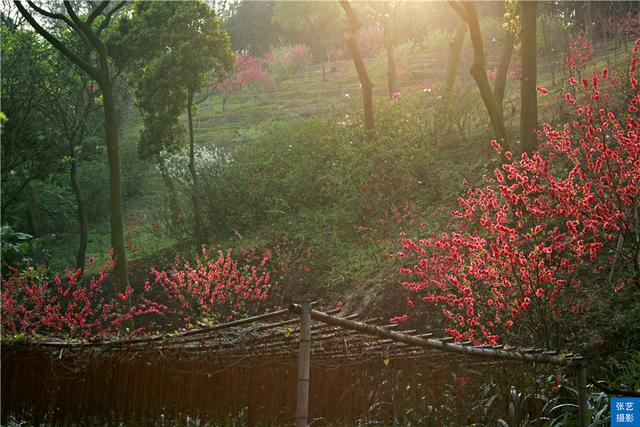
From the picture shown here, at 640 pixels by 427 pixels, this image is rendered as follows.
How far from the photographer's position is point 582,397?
6.09 metres

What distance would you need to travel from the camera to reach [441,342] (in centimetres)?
548

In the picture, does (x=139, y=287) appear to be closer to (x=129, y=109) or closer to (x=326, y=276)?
(x=326, y=276)

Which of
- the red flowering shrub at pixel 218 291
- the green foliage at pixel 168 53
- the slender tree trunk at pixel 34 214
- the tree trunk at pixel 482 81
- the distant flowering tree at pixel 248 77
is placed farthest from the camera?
the distant flowering tree at pixel 248 77

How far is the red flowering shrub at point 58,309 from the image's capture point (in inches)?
380

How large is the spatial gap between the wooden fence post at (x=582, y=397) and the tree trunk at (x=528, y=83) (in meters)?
6.31

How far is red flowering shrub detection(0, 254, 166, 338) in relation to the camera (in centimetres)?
965

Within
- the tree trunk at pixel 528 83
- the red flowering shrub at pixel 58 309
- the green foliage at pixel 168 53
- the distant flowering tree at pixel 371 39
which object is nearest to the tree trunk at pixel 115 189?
the red flowering shrub at pixel 58 309

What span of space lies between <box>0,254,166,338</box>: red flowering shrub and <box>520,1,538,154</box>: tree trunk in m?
6.46

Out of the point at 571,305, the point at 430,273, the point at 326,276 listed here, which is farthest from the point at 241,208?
the point at 571,305

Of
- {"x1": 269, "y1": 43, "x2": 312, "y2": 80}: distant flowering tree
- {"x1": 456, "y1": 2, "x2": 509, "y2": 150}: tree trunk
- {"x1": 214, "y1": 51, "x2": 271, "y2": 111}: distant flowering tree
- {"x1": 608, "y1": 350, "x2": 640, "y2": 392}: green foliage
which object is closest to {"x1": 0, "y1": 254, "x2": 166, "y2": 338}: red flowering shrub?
{"x1": 608, "y1": 350, "x2": 640, "y2": 392}: green foliage

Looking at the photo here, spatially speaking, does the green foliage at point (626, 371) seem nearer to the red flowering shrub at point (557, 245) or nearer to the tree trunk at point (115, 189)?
the red flowering shrub at point (557, 245)

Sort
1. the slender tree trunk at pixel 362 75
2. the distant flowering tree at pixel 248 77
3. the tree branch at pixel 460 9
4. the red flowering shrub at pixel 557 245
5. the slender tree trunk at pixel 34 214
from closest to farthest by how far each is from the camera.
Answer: the red flowering shrub at pixel 557 245 < the tree branch at pixel 460 9 < the slender tree trunk at pixel 362 75 < the slender tree trunk at pixel 34 214 < the distant flowering tree at pixel 248 77

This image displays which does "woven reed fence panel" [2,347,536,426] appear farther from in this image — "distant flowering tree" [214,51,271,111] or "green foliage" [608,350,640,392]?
"distant flowering tree" [214,51,271,111]

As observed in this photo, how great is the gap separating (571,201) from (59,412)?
513 cm
